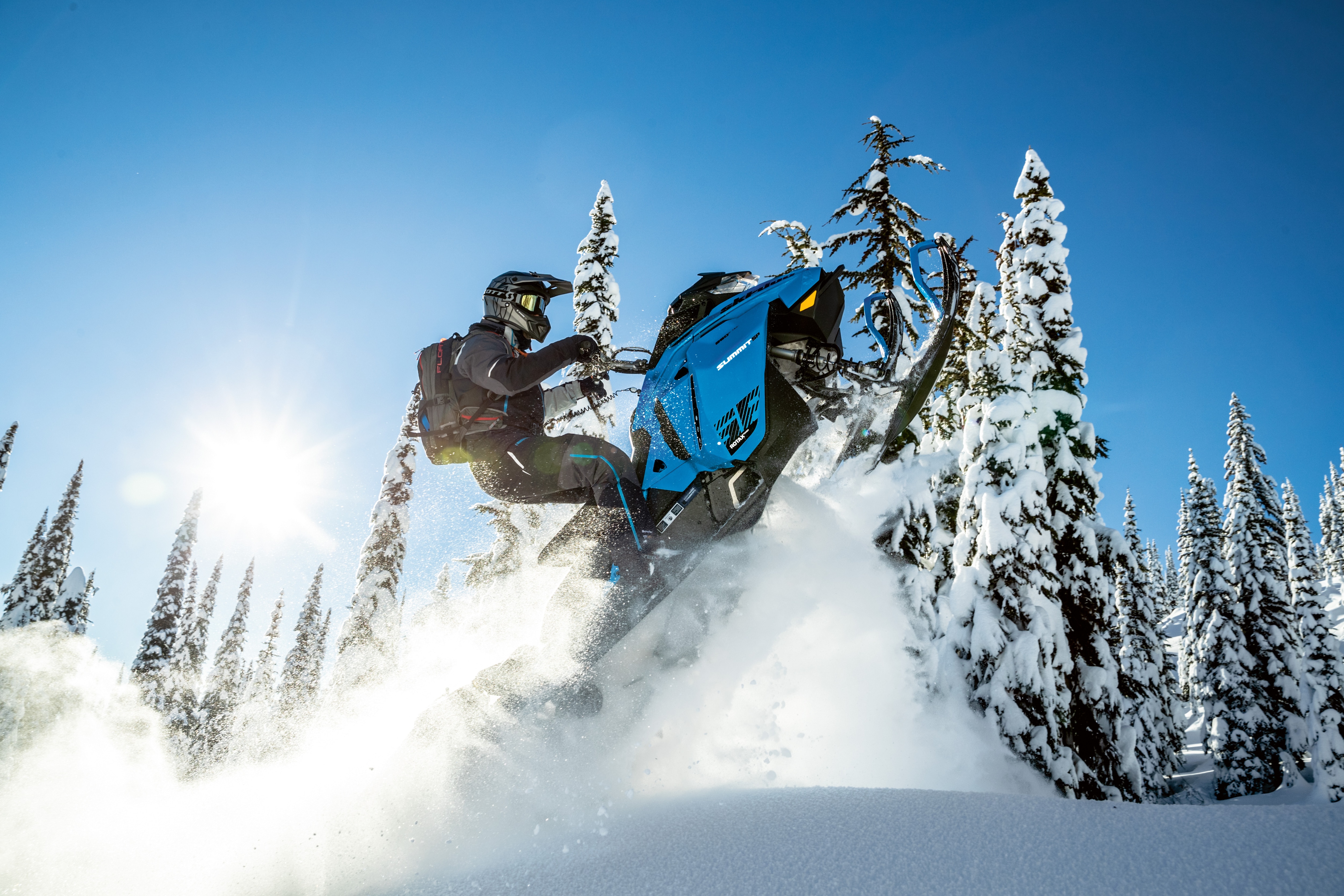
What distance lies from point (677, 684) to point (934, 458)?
457 centimetres

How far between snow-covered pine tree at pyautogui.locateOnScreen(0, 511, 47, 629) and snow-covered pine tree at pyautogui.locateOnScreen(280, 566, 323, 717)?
45.5ft

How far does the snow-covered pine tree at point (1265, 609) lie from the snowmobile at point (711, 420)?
24.4 metres

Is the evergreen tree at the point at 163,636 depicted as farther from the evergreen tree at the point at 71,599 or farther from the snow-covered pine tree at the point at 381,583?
the snow-covered pine tree at the point at 381,583

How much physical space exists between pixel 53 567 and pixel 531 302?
93.5 feet

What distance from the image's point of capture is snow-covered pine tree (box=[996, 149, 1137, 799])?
9828 millimetres

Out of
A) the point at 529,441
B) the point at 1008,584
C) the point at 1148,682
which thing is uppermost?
the point at 1148,682

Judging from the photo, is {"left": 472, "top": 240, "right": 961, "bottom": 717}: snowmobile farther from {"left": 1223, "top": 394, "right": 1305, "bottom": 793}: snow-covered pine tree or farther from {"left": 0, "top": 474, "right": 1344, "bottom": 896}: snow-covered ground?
{"left": 1223, "top": 394, "right": 1305, "bottom": 793}: snow-covered pine tree

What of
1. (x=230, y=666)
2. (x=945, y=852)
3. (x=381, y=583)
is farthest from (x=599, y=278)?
(x=230, y=666)

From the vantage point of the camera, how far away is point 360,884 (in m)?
3.02

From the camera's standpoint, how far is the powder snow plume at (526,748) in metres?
3.35

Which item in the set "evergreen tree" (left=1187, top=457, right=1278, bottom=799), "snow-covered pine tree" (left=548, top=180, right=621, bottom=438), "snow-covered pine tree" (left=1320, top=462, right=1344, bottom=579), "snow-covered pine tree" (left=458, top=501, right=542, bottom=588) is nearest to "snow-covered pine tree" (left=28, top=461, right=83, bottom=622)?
"snow-covered pine tree" (left=458, top=501, right=542, bottom=588)

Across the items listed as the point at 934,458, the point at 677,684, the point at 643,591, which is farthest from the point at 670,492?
the point at 934,458

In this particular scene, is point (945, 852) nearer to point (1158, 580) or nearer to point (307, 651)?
point (307, 651)

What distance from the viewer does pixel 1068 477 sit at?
10.3 m
